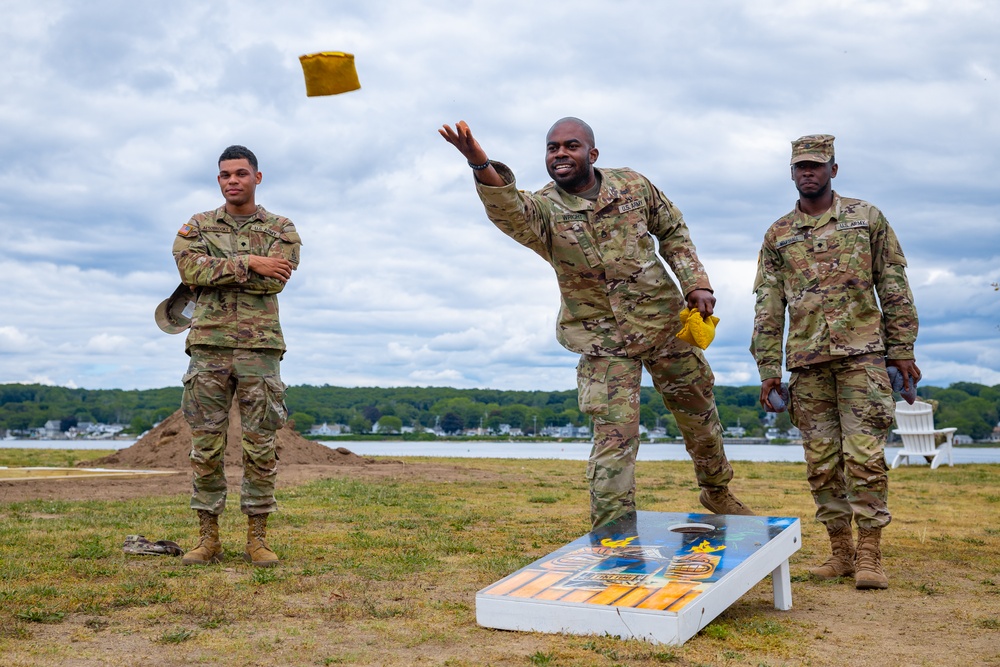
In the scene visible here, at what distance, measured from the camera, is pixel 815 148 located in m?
6.08

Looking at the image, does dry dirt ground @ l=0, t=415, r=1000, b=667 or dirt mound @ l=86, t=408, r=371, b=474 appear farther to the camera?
dirt mound @ l=86, t=408, r=371, b=474

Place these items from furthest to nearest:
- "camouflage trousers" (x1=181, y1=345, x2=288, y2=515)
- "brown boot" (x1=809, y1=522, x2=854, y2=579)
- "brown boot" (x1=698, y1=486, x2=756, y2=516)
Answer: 1. "brown boot" (x1=698, y1=486, x2=756, y2=516)
2. "camouflage trousers" (x1=181, y1=345, x2=288, y2=515)
3. "brown boot" (x1=809, y1=522, x2=854, y2=579)

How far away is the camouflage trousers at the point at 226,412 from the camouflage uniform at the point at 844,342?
3426mm

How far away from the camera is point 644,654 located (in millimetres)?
3703

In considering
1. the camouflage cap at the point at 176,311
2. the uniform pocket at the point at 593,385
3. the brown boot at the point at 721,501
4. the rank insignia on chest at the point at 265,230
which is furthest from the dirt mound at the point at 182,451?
the uniform pocket at the point at 593,385

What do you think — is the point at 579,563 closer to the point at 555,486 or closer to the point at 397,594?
the point at 397,594

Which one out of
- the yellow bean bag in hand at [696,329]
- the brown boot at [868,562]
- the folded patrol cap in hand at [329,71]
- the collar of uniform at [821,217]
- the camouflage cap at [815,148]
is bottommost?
the brown boot at [868,562]

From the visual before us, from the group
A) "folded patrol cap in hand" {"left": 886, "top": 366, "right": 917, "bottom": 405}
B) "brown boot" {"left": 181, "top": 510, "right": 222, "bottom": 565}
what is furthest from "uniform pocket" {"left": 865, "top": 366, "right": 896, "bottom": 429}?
"brown boot" {"left": 181, "top": 510, "right": 222, "bottom": 565}

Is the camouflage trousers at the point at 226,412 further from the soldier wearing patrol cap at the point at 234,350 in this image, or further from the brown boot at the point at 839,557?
the brown boot at the point at 839,557

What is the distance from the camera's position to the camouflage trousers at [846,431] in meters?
5.79

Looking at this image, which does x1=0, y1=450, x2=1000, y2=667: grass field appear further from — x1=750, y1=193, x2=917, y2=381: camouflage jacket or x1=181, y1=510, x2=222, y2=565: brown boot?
x1=750, y1=193, x2=917, y2=381: camouflage jacket

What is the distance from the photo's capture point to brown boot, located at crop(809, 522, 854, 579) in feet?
19.9

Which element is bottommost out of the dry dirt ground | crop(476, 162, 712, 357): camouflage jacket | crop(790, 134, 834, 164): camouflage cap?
the dry dirt ground

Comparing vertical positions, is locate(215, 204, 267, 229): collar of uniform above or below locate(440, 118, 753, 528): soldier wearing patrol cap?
above
